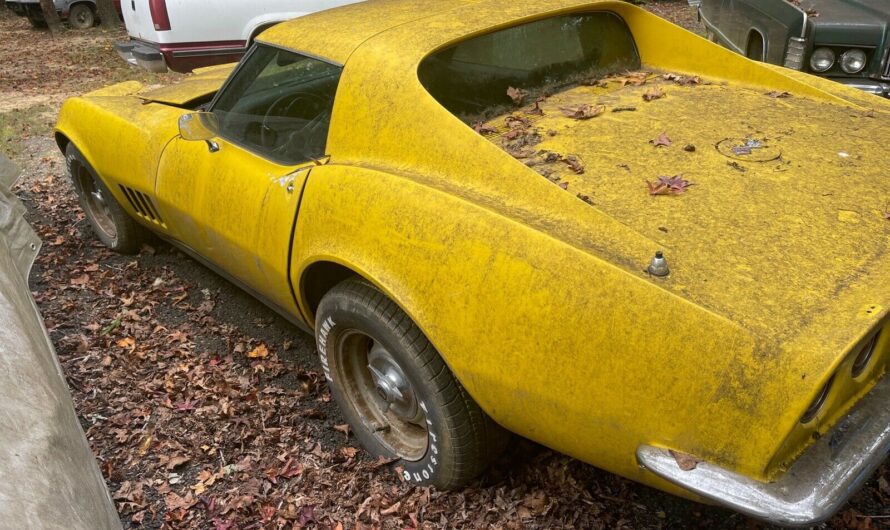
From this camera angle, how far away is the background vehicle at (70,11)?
13.5 meters

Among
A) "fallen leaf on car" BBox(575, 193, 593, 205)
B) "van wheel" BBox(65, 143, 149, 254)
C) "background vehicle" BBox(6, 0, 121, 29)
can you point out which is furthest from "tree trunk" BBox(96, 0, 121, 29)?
"fallen leaf on car" BBox(575, 193, 593, 205)

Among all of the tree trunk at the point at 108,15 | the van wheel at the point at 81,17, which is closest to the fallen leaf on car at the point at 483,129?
the tree trunk at the point at 108,15

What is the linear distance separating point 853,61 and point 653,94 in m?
2.40

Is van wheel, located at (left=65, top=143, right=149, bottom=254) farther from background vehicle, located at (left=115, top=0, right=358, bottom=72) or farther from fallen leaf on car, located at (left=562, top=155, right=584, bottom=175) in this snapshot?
fallen leaf on car, located at (left=562, top=155, right=584, bottom=175)

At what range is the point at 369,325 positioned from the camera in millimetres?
2482

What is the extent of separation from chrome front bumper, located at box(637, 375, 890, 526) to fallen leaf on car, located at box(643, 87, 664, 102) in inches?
63.5

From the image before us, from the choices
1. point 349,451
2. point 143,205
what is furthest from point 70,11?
point 349,451

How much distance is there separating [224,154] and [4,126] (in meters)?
5.69

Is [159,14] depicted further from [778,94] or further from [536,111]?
[778,94]

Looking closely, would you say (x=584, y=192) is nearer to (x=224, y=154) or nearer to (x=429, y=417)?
(x=429, y=417)

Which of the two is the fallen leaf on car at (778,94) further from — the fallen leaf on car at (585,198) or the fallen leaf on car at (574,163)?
the fallen leaf on car at (585,198)

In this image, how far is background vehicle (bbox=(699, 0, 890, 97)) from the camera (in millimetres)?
4535

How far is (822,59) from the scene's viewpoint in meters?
4.68

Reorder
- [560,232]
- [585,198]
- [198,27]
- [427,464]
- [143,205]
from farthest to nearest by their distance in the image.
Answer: [198,27] < [143,205] < [427,464] < [585,198] < [560,232]
